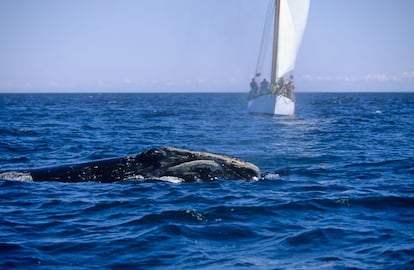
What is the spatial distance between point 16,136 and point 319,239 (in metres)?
24.2

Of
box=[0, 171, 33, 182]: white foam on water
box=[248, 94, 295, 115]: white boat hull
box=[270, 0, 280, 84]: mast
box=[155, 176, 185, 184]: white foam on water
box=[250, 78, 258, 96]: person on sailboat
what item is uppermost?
box=[270, 0, 280, 84]: mast

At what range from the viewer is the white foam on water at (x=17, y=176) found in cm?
1441

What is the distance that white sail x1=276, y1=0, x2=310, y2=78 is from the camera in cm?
5278

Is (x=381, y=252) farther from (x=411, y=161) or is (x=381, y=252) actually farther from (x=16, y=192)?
(x=411, y=161)

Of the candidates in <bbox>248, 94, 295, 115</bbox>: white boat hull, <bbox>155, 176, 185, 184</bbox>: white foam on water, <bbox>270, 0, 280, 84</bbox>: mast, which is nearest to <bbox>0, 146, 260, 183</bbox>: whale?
<bbox>155, 176, 185, 184</bbox>: white foam on water

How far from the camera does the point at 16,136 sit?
2950 cm

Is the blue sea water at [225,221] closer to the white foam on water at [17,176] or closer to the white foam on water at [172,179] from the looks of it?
the white foam on water at [172,179]

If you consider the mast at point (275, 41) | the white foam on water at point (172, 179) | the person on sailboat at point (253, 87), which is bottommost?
the white foam on water at point (172, 179)

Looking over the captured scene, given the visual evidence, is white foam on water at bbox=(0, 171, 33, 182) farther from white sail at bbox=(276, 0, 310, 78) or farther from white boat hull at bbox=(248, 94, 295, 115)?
white sail at bbox=(276, 0, 310, 78)

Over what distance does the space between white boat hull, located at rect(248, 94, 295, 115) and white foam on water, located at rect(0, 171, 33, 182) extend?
111 feet

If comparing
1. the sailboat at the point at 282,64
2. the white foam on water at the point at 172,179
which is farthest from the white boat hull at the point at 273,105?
the white foam on water at the point at 172,179

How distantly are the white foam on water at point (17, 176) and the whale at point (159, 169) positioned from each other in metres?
0.03

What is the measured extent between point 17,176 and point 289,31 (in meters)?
43.6

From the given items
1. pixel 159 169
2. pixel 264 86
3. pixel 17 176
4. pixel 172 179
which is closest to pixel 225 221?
pixel 172 179
